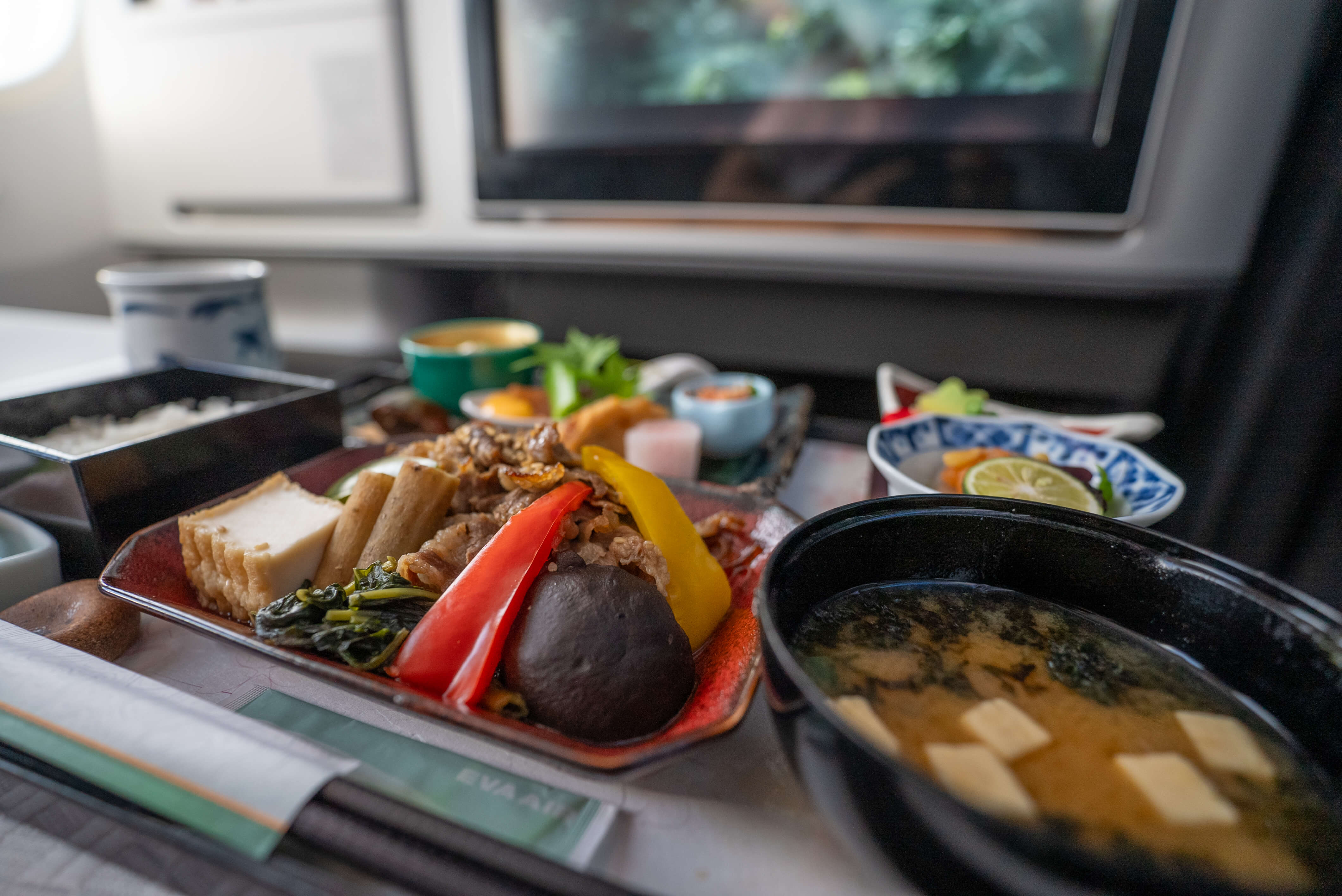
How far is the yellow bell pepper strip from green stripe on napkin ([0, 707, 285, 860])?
0.38 meters

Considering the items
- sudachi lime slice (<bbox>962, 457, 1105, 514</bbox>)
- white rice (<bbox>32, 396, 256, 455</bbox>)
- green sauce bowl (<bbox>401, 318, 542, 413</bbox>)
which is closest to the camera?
sudachi lime slice (<bbox>962, 457, 1105, 514</bbox>)

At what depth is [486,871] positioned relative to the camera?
0.46 metres

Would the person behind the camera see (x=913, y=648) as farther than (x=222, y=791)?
Yes

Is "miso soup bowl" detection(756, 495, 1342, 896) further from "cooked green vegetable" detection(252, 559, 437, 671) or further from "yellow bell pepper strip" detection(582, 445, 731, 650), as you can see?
"cooked green vegetable" detection(252, 559, 437, 671)

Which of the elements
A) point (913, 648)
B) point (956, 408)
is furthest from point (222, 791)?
point (956, 408)

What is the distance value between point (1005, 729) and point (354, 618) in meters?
0.59

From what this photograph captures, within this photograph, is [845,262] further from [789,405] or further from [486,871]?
[486,871]

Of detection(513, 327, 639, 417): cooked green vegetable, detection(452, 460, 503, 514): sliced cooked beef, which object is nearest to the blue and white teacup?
detection(513, 327, 639, 417): cooked green vegetable

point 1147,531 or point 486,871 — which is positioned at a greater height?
point 1147,531

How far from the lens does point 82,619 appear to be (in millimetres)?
691

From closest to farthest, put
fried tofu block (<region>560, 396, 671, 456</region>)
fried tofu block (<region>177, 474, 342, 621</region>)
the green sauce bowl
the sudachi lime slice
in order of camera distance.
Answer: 1. fried tofu block (<region>177, 474, 342, 621</region>)
2. the sudachi lime slice
3. fried tofu block (<region>560, 396, 671, 456</region>)
4. the green sauce bowl

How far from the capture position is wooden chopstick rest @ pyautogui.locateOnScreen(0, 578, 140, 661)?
0.67 meters

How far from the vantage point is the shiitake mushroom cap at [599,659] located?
1.90 feet

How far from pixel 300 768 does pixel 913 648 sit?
0.51m
